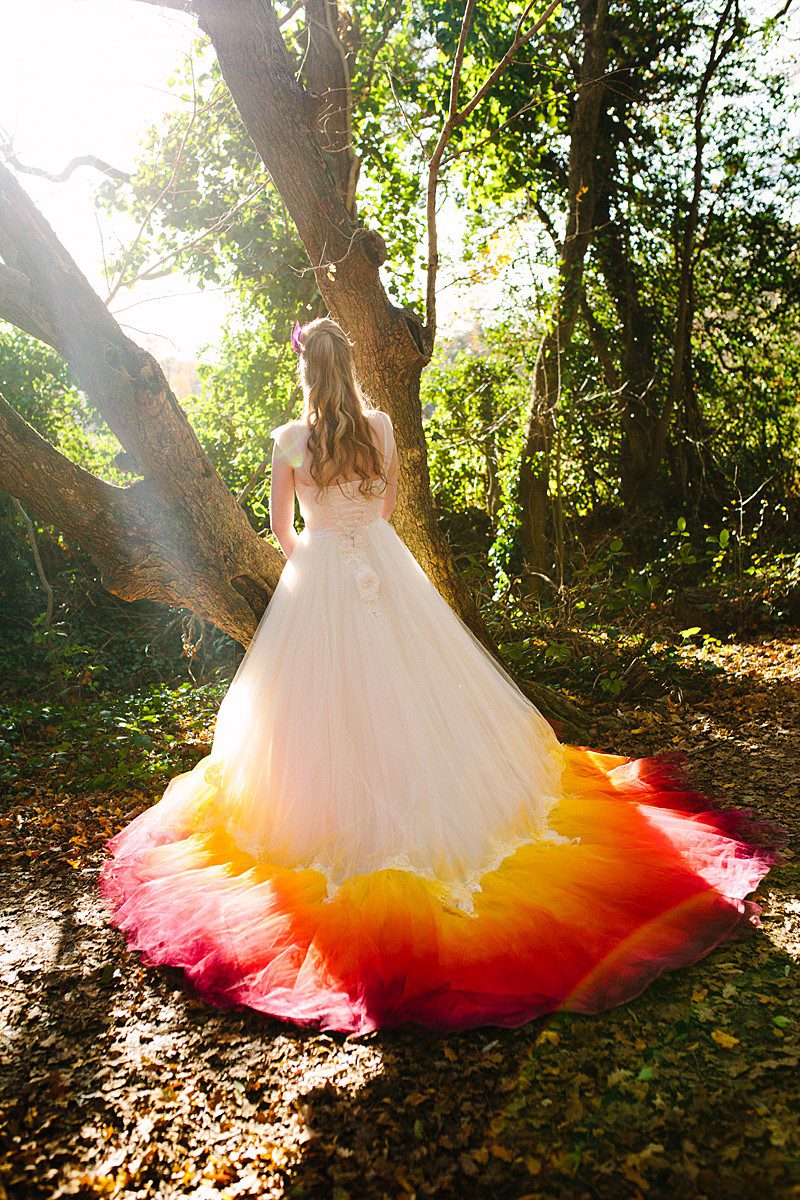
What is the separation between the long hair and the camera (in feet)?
10.1

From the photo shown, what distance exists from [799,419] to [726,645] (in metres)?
3.33

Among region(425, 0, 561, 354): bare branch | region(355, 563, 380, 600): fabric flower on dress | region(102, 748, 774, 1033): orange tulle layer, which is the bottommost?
region(102, 748, 774, 1033): orange tulle layer

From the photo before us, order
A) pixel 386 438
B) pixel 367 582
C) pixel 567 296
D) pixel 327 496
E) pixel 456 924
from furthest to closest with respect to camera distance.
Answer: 1. pixel 567 296
2. pixel 386 438
3. pixel 327 496
4. pixel 367 582
5. pixel 456 924

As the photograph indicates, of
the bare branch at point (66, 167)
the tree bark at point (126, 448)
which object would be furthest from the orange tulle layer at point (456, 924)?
the bare branch at point (66, 167)

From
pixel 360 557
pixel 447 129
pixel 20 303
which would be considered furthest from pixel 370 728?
pixel 447 129

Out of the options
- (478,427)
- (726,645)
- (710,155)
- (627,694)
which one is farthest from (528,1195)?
(710,155)

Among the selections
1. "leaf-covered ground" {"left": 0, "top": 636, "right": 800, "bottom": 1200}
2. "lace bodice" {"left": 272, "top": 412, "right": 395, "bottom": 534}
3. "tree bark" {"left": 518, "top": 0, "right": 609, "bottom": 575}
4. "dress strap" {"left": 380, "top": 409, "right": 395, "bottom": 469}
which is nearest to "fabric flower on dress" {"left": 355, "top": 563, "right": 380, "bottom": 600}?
"lace bodice" {"left": 272, "top": 412, "right": 395, "bottom": 534}

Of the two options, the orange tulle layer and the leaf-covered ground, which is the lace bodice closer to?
the orange tulle layer

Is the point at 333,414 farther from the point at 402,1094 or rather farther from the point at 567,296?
the point at 567,296

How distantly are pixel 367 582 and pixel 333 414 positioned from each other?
660mm

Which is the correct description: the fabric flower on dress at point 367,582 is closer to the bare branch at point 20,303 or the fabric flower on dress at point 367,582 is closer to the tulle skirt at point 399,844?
the tulle skirt at point 399,844

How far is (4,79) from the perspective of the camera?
15.5 ft

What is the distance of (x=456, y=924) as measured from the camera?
2363 millimetres

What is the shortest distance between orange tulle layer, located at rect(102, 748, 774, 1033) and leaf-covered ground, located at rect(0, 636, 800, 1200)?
3.1 inches
